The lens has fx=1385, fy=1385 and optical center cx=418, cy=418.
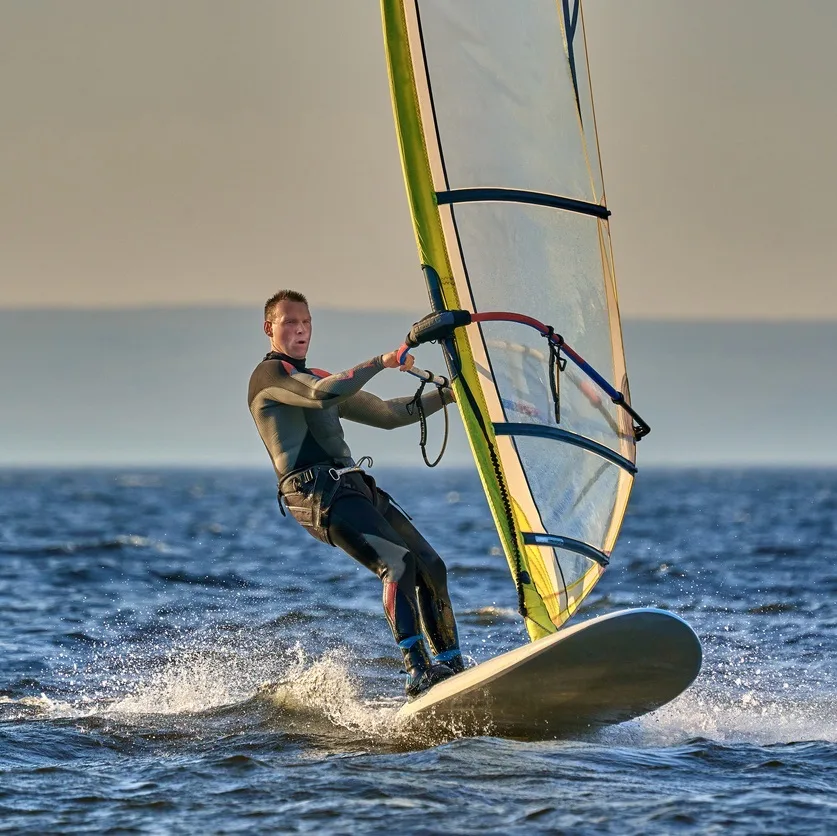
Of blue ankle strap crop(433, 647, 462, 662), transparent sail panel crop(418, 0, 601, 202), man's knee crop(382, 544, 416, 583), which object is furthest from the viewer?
blue ankle strap crop(433, 647, 462, 662)

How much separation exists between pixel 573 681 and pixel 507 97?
9.39 feet

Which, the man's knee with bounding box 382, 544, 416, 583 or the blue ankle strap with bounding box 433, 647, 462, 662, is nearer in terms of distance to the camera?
the man's knee with bounding box 382, 544, 416, 583

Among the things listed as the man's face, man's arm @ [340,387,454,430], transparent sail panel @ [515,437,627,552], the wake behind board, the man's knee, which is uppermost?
the man's face

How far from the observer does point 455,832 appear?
5.05 m

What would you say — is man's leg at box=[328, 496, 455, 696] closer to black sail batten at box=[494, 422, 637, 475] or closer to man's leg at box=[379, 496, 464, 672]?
man's leg at box=[379, 496, 464, 672]

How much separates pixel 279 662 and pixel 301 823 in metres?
3.93

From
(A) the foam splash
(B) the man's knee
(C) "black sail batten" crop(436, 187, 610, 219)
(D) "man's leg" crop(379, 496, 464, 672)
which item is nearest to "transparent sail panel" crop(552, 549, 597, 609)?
(D) "man's leg" crop(379, 496, 464, 672)

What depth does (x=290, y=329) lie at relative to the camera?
6.75 meters

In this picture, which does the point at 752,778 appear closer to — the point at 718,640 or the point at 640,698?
the point at 640,698

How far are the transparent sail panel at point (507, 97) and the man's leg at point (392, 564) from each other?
1.65 m

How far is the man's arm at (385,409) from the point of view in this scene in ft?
22.8

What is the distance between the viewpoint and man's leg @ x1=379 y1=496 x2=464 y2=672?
670 cm

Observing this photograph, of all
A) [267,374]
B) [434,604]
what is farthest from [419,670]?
[267,374]

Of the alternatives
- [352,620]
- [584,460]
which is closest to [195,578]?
[352,620]
